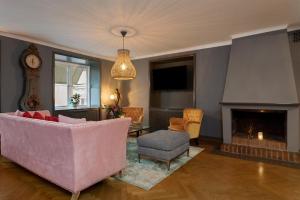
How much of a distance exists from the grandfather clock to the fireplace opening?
4.60m

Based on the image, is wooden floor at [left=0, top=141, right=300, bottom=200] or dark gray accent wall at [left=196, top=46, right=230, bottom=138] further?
dark gray accent wall at [left=196, top=46, right=230, bottom=138]

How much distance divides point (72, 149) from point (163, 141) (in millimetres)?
1429

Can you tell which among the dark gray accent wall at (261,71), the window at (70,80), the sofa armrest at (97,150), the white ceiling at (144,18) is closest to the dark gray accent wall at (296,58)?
the dark gray accent wall at (261,71)

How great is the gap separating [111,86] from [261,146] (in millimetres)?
4770

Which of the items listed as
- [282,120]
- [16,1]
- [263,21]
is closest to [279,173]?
[282,120]

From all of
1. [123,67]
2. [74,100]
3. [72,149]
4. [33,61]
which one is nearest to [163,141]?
[72,149]

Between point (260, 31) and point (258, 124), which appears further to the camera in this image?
point (258, 124)

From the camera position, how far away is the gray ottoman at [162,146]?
2.83 meters

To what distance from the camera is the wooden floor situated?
2.12 m

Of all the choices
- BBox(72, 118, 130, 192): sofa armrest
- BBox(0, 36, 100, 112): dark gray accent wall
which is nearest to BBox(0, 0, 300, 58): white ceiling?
BBox(0, 36, 100, 112): dark gray accent wall

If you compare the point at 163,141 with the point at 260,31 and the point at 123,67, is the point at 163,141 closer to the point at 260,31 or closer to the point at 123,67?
the point at 123,67

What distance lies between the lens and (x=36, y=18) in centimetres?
319

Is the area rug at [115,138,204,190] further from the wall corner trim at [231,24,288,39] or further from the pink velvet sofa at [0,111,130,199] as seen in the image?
the wall corner trim at [231,24,288,39]

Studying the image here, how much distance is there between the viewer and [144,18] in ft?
10.3
